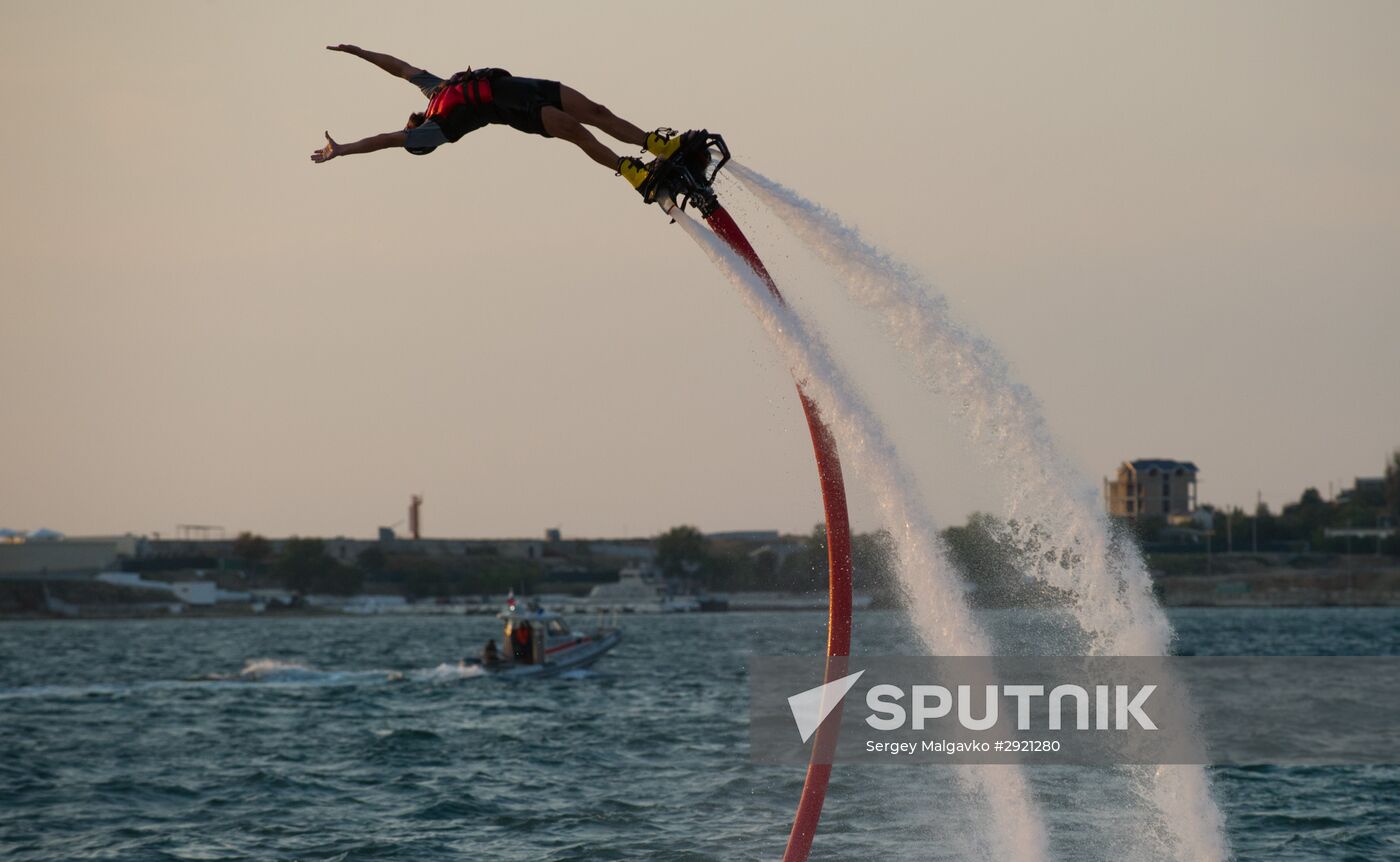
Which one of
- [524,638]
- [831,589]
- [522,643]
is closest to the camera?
[831,589]

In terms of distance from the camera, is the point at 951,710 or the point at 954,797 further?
the point at 954,797

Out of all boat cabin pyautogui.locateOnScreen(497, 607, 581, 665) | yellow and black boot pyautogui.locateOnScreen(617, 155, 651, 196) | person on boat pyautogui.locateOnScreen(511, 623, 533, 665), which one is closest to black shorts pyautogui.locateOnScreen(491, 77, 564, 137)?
yellow and black boot pyautogui.locateOnScreen(617, 155, 651, 196)

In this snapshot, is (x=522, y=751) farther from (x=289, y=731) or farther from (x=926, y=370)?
(x=926, y=370)

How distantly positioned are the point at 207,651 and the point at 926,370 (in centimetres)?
10257

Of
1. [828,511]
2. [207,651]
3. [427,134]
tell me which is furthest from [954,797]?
[207,651]

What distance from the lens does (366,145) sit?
1912 centimetres

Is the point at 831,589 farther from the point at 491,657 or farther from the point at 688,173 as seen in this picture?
the point at 491,657

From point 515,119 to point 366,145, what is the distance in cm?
169

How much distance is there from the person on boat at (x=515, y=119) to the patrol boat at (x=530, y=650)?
51.4m

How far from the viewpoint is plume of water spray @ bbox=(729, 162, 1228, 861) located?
19047 millimetres

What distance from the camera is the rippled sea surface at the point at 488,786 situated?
28125 millimetres

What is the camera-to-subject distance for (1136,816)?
1109 inches

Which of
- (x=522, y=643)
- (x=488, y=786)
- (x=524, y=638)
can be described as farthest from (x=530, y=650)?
(x=488, y=786)

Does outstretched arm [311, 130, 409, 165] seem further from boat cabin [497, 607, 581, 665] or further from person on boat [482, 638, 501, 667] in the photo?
person on boat [482, 638, 501, 667]
